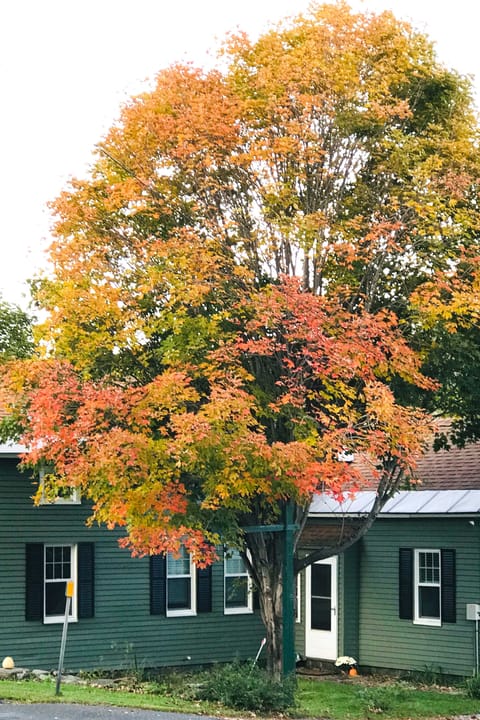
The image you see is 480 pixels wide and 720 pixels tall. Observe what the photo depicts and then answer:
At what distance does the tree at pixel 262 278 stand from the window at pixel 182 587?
16.7 feet

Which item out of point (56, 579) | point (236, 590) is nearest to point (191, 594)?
point (236, 590)

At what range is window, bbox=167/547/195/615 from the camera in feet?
86.6

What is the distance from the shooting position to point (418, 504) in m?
26.0

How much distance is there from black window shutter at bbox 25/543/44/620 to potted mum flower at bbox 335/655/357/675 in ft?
Result: 23.5

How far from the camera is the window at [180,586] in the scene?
2639 centimetres

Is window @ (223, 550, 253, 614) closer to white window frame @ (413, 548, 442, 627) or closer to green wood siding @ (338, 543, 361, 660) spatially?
green wood siding @ (338, 543, 361, 660)

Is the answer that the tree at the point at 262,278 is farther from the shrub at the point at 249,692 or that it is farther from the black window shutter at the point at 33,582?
the black window shutter at the point at 33,582

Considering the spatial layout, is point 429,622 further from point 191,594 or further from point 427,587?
point 191,594

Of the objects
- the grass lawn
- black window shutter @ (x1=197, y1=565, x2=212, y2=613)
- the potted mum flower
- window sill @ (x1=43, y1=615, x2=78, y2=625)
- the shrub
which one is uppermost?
black window shutter @ (x1=197, y1=565, x2=212, y2=613)

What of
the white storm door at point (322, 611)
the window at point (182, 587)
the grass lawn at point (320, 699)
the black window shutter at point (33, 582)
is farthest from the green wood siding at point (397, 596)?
the black window shutter at point (33, 582)

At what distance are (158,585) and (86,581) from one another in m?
1.89

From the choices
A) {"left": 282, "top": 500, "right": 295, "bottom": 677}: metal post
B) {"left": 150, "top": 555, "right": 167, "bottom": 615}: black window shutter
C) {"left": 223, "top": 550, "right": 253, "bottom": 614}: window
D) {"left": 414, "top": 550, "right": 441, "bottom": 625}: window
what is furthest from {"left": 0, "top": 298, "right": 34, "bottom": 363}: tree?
{"left": 414, "top": 550, "right": 441, "bottom": 625}: window

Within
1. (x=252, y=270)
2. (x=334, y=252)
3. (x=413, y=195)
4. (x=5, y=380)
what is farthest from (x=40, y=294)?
(x=413, y=195)

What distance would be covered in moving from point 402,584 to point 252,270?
31.5ft
